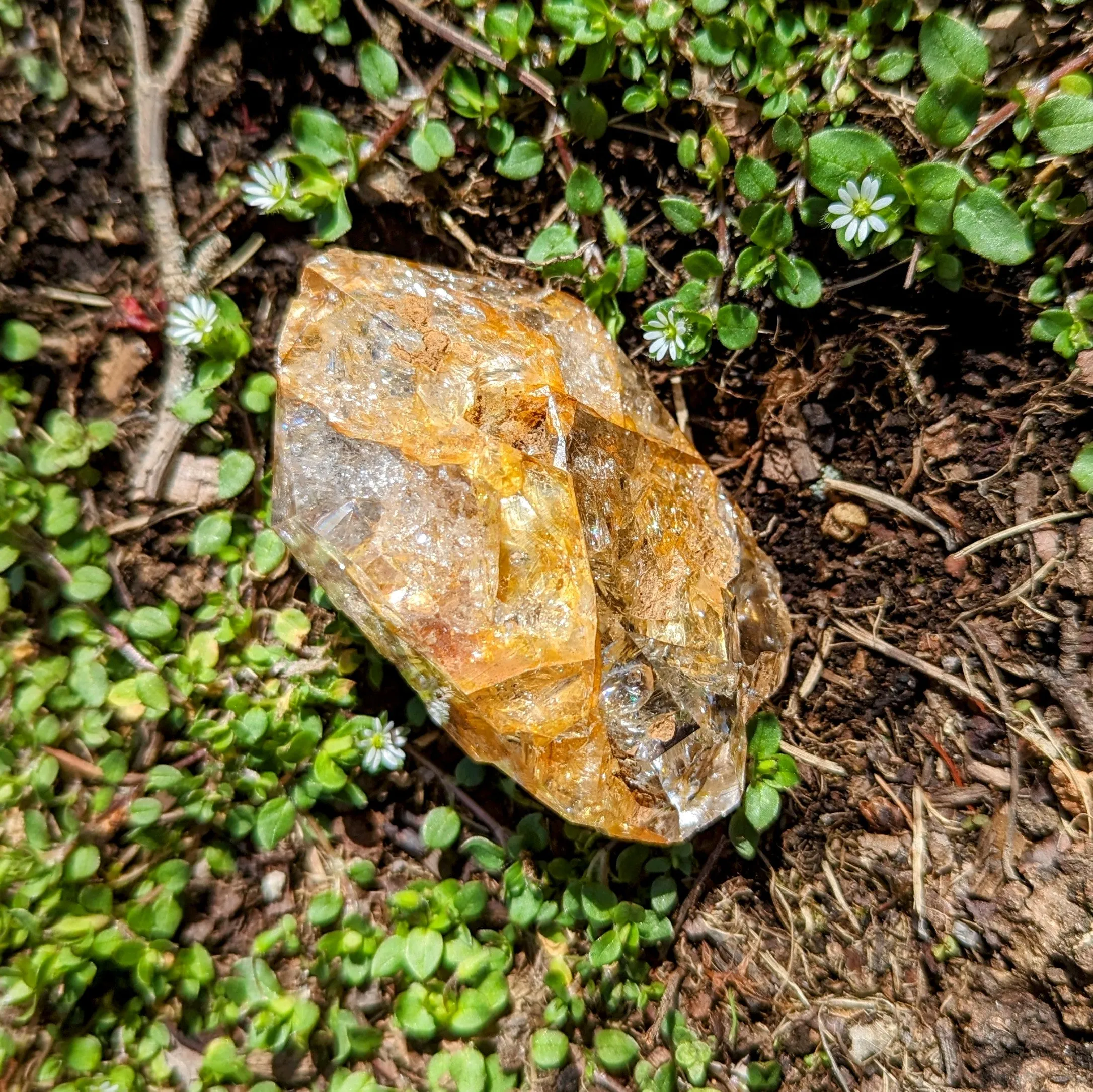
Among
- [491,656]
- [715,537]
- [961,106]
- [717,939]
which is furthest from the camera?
[717,939]

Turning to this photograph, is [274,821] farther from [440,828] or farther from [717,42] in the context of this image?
[717,42]

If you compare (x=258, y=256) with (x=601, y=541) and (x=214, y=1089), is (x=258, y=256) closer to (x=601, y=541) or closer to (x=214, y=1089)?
(x=601, y=541)

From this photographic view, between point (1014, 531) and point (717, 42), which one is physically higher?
point (717, 42)

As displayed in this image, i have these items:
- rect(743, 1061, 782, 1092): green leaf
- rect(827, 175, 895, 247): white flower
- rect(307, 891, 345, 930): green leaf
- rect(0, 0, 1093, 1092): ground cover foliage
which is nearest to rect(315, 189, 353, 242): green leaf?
rect(0, 0, 1093, 1092): ground cover foliage

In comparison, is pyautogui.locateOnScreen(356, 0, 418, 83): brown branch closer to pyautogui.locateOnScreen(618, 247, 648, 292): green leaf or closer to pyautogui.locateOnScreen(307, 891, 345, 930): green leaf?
pyautogui.locateOnScreen(618, 247, 648, 292): green leaf

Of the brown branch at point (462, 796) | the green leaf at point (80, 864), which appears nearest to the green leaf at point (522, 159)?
the brown branch at point (462, 796)

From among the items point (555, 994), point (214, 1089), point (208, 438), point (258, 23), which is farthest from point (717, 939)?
point (258, 23)

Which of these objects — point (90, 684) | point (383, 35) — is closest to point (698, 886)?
point (90, 684)

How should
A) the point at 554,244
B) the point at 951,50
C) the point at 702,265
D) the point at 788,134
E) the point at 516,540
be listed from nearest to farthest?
the point at 516,540
the point at 951,50
the point at 788,134
the point at 702,265
the point at 554,244
